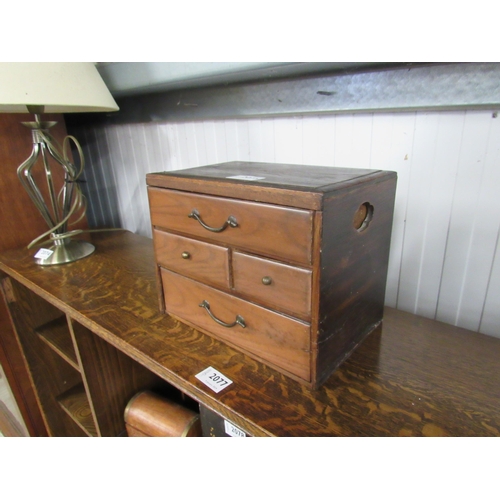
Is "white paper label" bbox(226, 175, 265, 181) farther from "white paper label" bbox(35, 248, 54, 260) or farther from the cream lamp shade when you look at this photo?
"white paper label" bbox(35, 248, 54, 260)

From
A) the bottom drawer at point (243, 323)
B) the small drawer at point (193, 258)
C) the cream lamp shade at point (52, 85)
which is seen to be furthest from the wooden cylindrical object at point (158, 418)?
the cream lamp shade at point (52, 85)

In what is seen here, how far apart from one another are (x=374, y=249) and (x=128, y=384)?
81 centimetres

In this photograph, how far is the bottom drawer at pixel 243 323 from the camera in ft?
1.87

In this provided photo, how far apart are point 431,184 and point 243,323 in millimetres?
447

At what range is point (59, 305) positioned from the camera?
902mm

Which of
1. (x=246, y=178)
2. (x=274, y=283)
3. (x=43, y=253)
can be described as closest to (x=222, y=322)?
(x=274, y=283)

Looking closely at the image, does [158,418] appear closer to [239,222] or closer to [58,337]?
[58,337]

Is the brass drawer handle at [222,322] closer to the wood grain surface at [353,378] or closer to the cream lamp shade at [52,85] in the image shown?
the wood grain surface at [353,378]

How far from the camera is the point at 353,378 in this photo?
1.96 feet

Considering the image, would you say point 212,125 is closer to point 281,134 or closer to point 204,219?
point 281,134

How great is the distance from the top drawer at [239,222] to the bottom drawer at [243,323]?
4.1 inches

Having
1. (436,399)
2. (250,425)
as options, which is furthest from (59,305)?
(436,399)

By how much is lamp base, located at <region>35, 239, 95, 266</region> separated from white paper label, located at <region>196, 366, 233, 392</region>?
742mm

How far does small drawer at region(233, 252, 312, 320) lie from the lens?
0.53 meters
